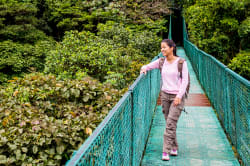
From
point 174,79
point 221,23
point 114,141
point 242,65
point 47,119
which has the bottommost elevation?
point 242,65

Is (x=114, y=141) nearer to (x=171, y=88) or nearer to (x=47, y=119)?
(x=47, y=119)

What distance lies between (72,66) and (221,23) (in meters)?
6.63

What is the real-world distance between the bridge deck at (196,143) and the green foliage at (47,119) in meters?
0.99

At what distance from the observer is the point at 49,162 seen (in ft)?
9.14

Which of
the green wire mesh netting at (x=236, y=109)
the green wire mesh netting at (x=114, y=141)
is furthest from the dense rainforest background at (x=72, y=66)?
the green wire mesh netting at (x=236, y=109)

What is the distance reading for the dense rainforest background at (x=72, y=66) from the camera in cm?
302

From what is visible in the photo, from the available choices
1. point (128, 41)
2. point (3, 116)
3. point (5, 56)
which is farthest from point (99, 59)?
point (5, 56)

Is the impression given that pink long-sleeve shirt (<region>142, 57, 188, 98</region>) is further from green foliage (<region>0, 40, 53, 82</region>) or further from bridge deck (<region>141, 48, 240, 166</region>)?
green foliage (<region>0, 40, 53, 82</region>)

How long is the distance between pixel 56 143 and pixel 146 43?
10.1 m

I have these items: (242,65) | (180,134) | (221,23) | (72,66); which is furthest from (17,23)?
(180,134)

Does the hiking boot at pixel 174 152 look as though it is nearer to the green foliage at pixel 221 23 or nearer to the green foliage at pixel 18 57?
the green foliage at pixel 221 23

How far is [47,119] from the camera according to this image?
10.9ft

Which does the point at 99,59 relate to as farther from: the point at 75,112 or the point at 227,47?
the point at 227,47

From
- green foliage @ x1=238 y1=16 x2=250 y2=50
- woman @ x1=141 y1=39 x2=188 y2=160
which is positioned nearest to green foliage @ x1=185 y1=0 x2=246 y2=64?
green foliage @ x1=238 y1=16 x2=250 y2=50
